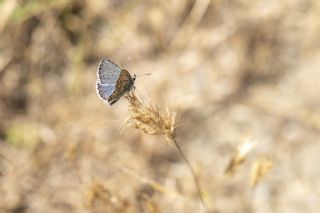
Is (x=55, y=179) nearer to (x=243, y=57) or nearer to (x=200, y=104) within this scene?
(x=200, y=104)

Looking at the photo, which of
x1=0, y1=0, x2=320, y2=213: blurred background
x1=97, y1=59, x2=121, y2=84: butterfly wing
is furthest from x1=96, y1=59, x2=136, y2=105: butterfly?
x1=0, y1=0, x2=320, y2=213: blurred background

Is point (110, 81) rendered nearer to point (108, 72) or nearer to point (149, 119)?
point (108, 72)

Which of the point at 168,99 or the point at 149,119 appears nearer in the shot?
the point at 149,119

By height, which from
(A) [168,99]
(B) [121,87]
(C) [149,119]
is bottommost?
(A) [168,99]

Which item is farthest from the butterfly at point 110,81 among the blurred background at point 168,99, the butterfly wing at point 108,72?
the blurred background at point 168,99

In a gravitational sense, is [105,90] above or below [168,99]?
above

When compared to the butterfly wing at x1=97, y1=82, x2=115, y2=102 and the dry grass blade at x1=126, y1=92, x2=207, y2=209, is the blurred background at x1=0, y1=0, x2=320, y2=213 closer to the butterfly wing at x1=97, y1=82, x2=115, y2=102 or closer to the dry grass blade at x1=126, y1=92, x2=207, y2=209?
the dry grass blade at x1=126, y1=92, x2=207, y2=209

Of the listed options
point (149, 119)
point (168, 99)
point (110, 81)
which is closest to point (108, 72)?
point (110, 81)
